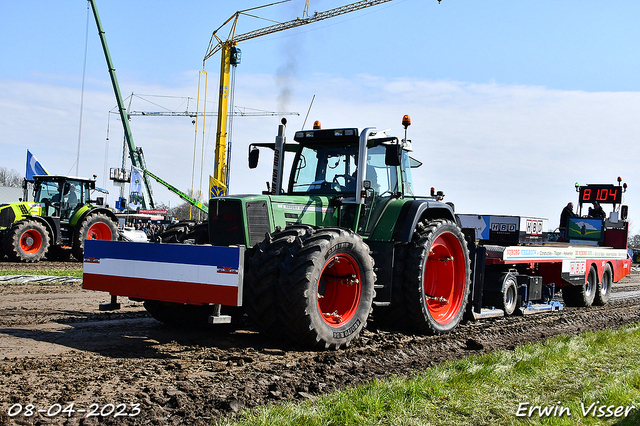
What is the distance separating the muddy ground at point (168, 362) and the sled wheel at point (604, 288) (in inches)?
148

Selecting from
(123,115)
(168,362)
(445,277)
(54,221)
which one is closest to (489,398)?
(168,362)

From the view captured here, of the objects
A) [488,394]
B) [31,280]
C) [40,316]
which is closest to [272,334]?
[488,394]

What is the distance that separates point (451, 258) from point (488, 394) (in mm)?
3834

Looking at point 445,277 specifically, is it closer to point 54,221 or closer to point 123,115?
point 54,221

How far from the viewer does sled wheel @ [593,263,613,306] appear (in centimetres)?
1285

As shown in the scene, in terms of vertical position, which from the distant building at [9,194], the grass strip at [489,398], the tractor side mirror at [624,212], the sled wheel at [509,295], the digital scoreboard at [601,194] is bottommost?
the grass strip at [489,398]

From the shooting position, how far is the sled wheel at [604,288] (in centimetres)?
1285

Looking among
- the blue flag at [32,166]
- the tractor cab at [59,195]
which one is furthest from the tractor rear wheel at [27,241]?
the blue flag at [32,166]

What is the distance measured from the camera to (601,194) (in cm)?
1856

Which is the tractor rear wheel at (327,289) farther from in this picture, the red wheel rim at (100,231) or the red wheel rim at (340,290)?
the red wheel rim at (100,231)

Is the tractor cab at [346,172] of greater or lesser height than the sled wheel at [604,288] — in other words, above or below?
above

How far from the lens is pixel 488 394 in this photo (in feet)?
15.8

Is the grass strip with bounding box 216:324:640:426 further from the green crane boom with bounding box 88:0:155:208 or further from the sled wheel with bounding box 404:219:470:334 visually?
the green crane boom with bounding box 88:0:155:208

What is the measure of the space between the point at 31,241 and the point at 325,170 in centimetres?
1375
